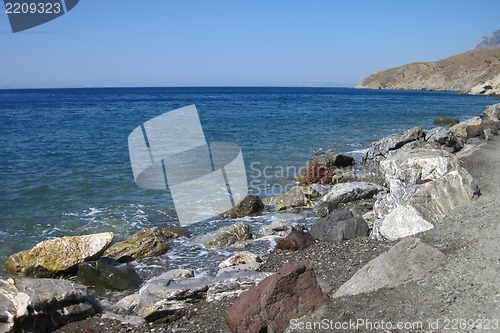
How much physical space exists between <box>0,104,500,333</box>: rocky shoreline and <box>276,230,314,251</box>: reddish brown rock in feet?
0.09

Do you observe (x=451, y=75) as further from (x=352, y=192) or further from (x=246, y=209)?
→ (x=246, y=209)

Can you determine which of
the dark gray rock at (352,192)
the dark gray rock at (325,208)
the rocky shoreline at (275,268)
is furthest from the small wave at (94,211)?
the dark gray rock at (352,192)

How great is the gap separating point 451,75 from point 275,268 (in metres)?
139

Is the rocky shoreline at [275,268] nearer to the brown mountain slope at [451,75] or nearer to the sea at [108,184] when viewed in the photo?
the sea at [108,184]

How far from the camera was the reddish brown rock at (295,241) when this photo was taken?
10359 millimetres

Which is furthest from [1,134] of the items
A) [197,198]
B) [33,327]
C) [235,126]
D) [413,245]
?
[413,245]

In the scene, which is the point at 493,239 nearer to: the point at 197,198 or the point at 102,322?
the point at 102,322

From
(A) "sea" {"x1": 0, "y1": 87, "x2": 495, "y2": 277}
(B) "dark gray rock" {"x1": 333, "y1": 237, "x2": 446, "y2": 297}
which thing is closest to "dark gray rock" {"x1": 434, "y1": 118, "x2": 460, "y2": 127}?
(A) "sea" {"x1": 0, "y1": 87, "x2": 495, "y2": 277}

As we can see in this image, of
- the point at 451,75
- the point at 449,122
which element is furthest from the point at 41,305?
the point at 451,75

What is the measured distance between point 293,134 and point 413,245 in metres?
27.1

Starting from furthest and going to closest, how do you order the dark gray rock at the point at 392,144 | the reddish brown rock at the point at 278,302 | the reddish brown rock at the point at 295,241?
the dark gray rock at the point at 392,144 → the reddish brown rock at the point at 295,241 → the reddish brown rock at the point at 278,302

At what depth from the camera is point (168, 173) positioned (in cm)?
1916

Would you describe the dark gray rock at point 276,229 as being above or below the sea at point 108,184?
above

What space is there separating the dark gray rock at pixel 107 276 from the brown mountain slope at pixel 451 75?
8682 cm
